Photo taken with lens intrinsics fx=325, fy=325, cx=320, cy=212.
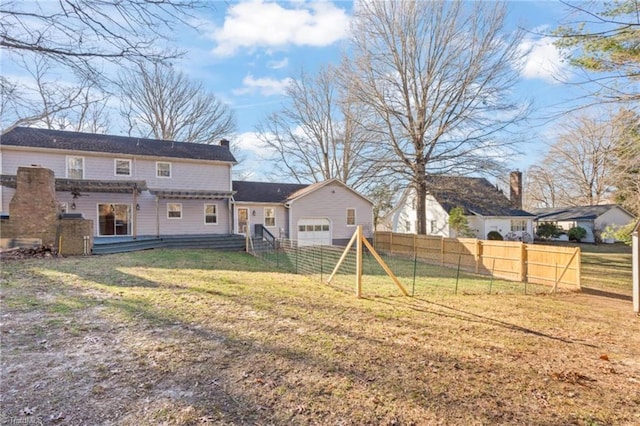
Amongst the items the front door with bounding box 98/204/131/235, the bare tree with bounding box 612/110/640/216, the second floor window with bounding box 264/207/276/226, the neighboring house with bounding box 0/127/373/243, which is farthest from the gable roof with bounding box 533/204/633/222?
the front door with bounding box 98/204/131/235

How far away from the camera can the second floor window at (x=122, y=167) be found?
17.4 metres

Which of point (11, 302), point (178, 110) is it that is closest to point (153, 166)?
point (178, 110)

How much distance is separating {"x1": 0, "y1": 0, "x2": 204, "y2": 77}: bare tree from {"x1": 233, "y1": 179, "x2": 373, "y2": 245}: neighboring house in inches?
600

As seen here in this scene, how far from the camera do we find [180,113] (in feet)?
91.4

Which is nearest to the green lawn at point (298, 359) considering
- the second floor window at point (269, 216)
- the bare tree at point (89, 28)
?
the bare tree at point (89, 28)

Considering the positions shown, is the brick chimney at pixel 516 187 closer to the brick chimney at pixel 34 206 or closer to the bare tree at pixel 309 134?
the bare tree at pixel 309 134

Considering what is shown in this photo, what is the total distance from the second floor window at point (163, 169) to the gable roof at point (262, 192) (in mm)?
3996

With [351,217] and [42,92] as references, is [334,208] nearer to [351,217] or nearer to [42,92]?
[351,217]

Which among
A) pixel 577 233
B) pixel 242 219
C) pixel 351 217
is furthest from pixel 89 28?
pixel 577 233

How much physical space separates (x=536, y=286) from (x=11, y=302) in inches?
548

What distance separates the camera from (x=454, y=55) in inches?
665

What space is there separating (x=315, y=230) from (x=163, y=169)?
9.81 metres

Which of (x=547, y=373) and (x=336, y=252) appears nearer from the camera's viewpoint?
(x=547, y=373)

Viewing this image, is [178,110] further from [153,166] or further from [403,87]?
[403,87]
